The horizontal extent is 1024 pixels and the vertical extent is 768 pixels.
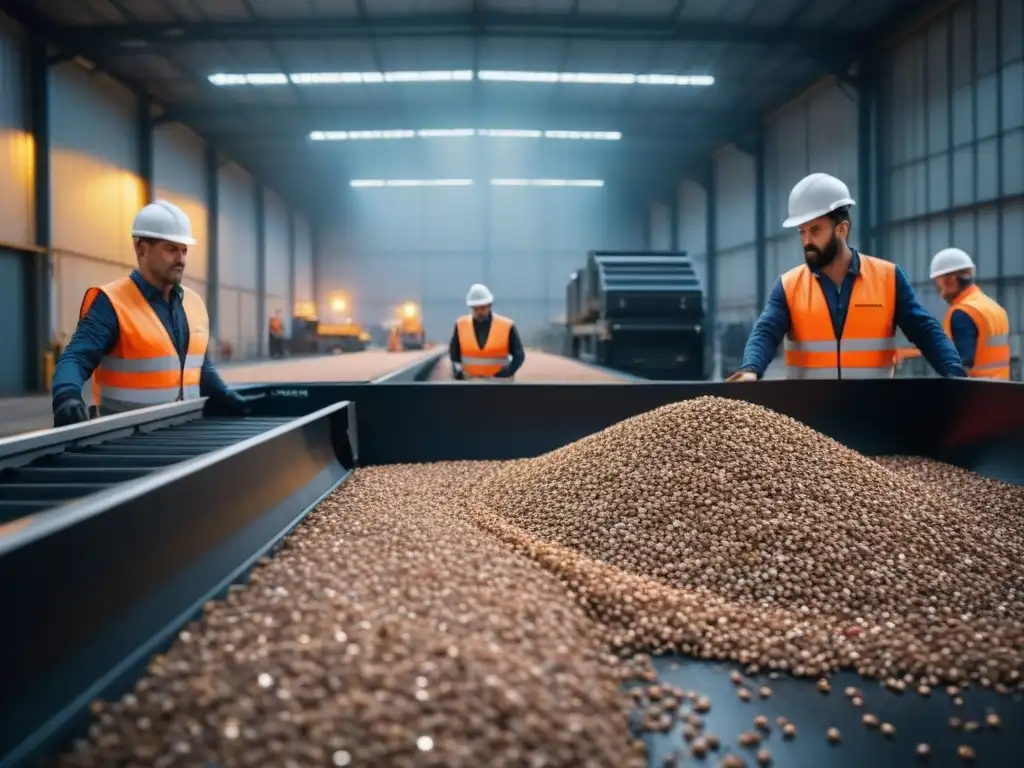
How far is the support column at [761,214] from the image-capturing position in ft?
52.3

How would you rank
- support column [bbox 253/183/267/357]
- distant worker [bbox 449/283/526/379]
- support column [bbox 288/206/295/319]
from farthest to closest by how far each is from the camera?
support column [bbox 288/206/295/319] → support column [bbox 253/183/267/357] → distant worker [bbox 449/283/526/379]

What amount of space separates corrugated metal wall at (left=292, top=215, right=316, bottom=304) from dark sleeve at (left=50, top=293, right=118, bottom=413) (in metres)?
21.0

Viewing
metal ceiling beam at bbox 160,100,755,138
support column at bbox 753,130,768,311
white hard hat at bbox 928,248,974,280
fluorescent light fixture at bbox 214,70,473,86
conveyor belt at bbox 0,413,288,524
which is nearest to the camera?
conveyor belt at bbox 0,413,288,524

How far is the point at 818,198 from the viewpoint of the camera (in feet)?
10.7

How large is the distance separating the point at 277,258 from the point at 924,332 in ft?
68.1

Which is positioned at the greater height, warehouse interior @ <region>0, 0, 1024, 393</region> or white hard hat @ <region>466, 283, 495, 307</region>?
warehouse interior @ <region>0, 0, 1024, 393</region>

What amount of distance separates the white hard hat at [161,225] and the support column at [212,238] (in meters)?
14.4

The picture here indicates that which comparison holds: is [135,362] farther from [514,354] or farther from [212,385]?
[514,354]

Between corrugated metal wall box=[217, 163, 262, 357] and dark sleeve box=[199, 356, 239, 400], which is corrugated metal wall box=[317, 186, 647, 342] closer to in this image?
corrugated metal wall box=[217, 163, 262, 357]

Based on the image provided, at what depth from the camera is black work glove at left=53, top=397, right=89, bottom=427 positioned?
2551mm

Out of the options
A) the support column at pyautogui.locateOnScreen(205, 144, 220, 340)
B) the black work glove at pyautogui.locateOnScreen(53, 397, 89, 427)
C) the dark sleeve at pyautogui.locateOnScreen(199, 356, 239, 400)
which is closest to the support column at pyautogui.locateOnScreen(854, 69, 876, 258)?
the dark sleeve at pyautogui.locateOnScreen(199, 356, 239, 400)

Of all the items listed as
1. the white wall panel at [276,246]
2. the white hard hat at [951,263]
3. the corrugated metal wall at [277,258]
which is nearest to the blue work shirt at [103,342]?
the white hard hat at [951,263]

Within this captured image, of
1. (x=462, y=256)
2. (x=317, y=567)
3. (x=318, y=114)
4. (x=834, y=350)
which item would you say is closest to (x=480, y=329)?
(x=834, y=350)

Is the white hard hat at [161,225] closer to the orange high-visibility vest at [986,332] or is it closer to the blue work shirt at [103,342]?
the blue work shirt at [103,342]
